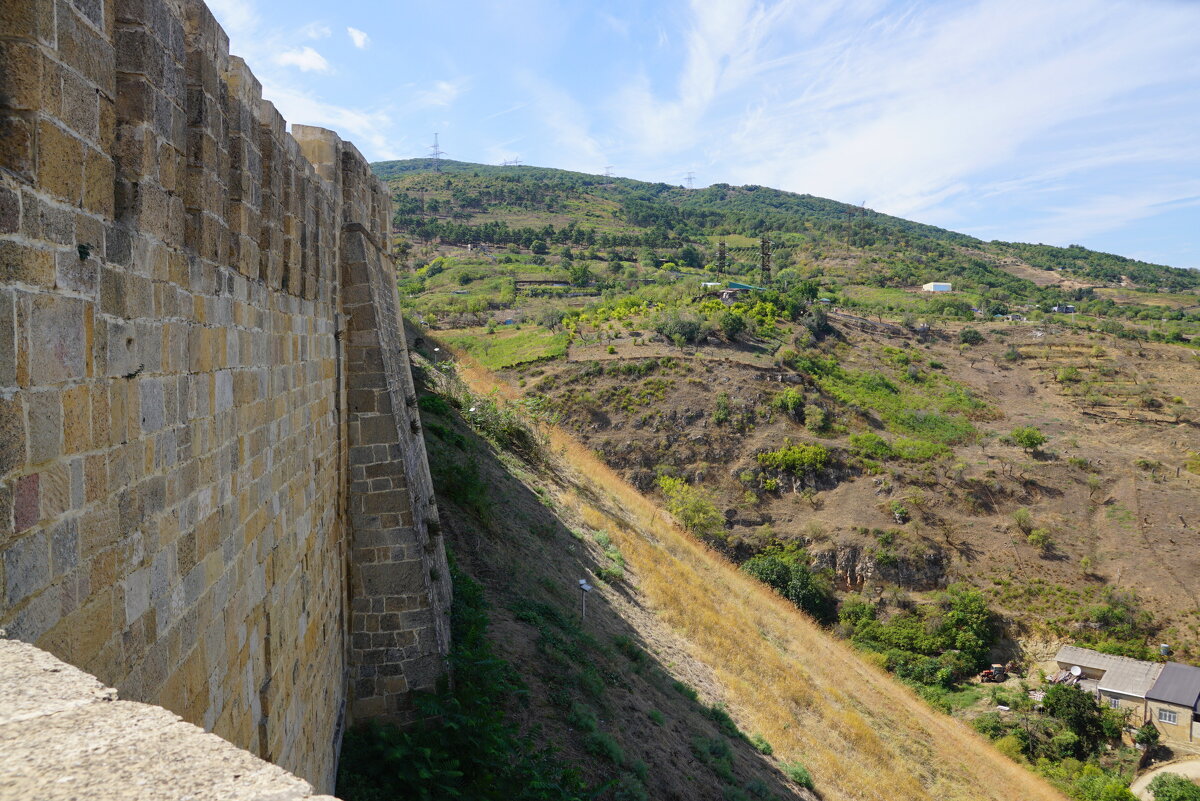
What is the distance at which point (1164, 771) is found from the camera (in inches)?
826

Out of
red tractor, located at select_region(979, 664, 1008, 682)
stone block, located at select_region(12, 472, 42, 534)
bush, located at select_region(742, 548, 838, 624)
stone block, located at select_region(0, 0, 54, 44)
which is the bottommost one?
red tractor, located at select_region(979, 664, 1008, 682)

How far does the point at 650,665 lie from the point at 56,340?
11.6m

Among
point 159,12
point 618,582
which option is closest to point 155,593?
point 159,12

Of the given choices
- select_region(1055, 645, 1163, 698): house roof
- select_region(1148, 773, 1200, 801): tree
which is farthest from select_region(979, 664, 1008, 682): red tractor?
select_region(1148, 773, 1200, 801): tree

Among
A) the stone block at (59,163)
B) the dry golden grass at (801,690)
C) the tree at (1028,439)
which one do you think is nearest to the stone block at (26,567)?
the stone block at (59,163)

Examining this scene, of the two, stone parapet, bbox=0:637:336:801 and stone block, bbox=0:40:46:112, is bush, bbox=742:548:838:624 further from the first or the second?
stone block, bbox=0:40:46:112

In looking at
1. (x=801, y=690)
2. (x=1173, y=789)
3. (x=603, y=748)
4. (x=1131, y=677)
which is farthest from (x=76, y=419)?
(x=1131, y=677)

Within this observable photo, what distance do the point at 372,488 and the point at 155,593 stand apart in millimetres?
4696

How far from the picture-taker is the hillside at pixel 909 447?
2664cm

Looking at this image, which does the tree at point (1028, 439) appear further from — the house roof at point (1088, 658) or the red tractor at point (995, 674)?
the red tractor at point (995, 674)

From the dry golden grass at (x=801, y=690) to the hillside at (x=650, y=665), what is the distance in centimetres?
6

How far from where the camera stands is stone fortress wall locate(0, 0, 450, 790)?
6.17ft

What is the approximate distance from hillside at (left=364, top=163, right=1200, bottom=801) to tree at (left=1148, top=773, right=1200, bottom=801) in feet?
2.75

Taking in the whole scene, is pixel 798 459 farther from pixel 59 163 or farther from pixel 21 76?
pixel 21 76
